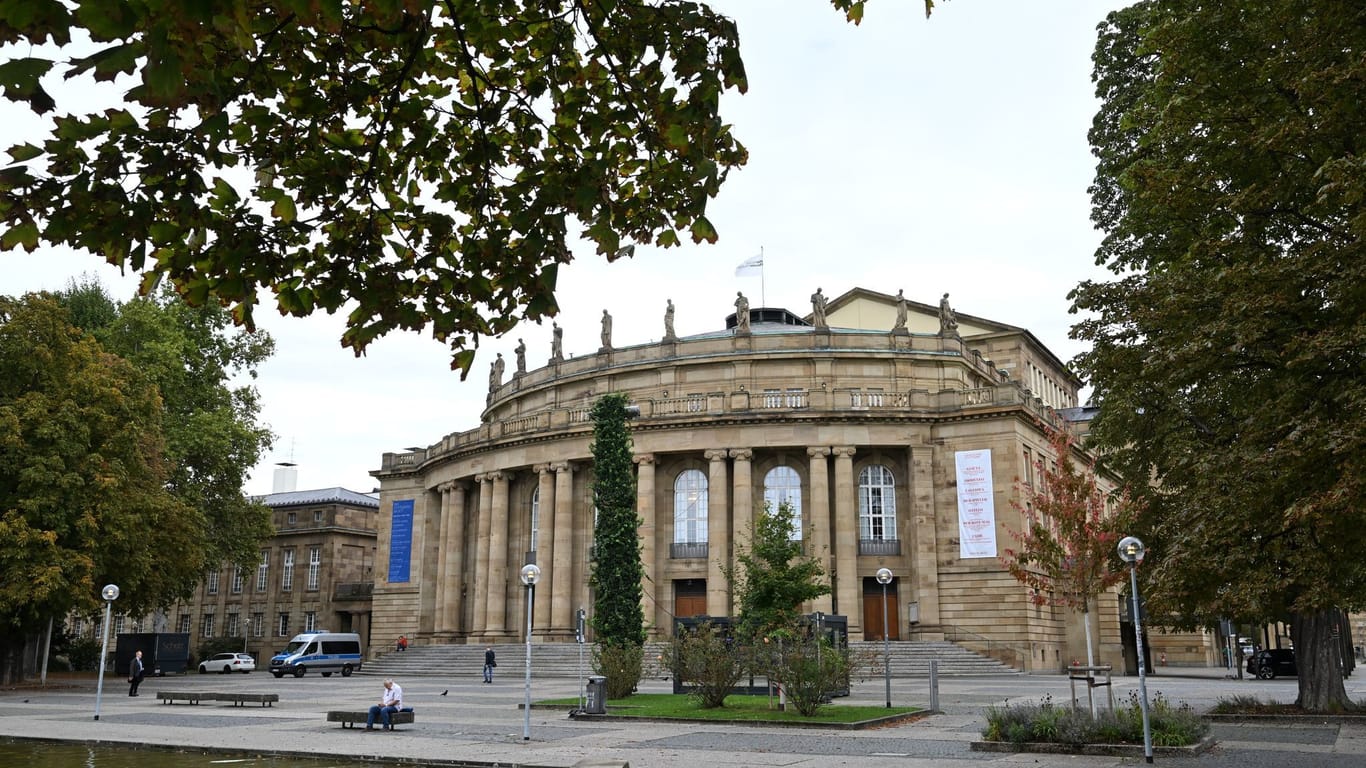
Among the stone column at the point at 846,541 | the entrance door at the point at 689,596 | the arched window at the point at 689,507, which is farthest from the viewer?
the arched window at the point at 689,507

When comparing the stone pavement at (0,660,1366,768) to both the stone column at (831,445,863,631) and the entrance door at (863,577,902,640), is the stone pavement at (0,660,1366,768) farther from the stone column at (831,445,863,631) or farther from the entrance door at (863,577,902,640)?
the entrance door at (863,577,902,640)

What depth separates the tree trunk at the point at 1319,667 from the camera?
24.7 meters

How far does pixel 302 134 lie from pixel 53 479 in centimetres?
3831

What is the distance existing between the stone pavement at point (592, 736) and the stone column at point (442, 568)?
25623 mm

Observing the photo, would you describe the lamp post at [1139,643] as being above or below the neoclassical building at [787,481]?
below

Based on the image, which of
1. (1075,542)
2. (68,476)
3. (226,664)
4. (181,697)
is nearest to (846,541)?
(1075,542)

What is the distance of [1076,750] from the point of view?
18.3 meters

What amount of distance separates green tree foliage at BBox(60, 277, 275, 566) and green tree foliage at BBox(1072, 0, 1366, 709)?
44.8 m

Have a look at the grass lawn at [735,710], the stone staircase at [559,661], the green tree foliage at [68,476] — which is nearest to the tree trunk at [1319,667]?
the grass lawn at [735,710]

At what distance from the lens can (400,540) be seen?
67.3 meters

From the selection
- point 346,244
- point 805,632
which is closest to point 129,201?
point 346,244

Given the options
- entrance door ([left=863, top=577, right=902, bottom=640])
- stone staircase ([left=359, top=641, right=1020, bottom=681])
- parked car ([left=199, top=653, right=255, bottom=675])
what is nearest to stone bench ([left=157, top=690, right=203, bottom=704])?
stone staircase ([left=359, top=641, right=1020, bottom=681])

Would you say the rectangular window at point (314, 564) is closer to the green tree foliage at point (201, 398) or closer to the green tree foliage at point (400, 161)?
the green tree foliage at point (201, 398)

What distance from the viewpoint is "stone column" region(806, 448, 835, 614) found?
49.7 m
